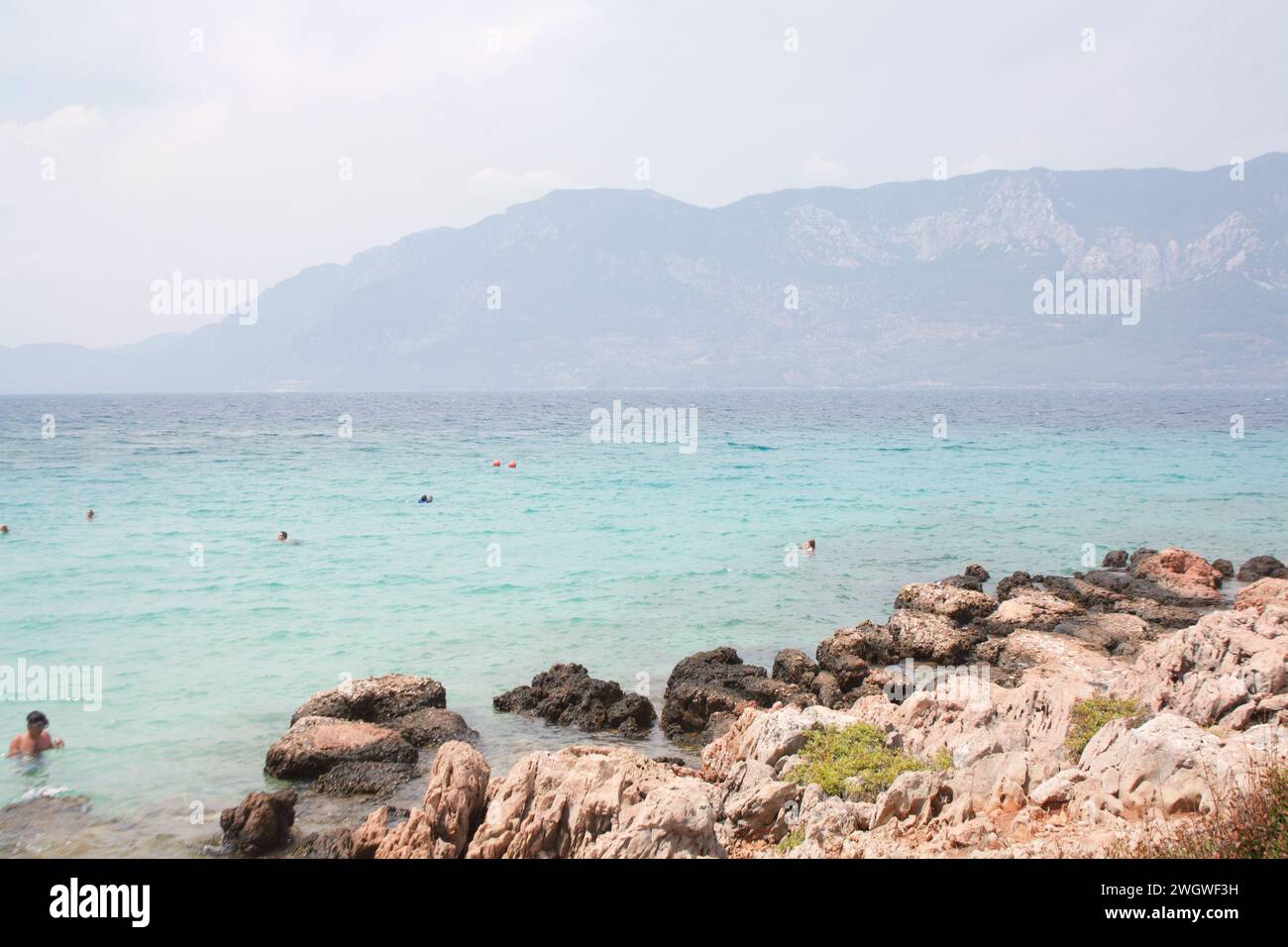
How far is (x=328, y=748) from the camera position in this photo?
13242 mm

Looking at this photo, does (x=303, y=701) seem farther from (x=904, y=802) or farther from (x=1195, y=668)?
(x=1195, y=668)

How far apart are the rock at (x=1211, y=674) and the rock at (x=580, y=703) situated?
7.66 metres

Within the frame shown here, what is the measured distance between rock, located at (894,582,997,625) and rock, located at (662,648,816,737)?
6402 millimetres

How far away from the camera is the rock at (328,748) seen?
42.7 ft

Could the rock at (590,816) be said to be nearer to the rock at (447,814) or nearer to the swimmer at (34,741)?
the rock at (447,814)

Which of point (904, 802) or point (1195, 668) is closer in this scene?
point (904, 802)

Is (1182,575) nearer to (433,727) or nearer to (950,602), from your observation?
(950,602)

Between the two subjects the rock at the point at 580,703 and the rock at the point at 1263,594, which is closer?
the rock at the point at 580,703

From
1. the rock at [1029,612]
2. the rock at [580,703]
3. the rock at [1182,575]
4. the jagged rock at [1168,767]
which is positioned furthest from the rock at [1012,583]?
the jagged rock at [1168,767]

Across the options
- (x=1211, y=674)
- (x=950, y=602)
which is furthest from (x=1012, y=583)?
(x=1211, y=674)
